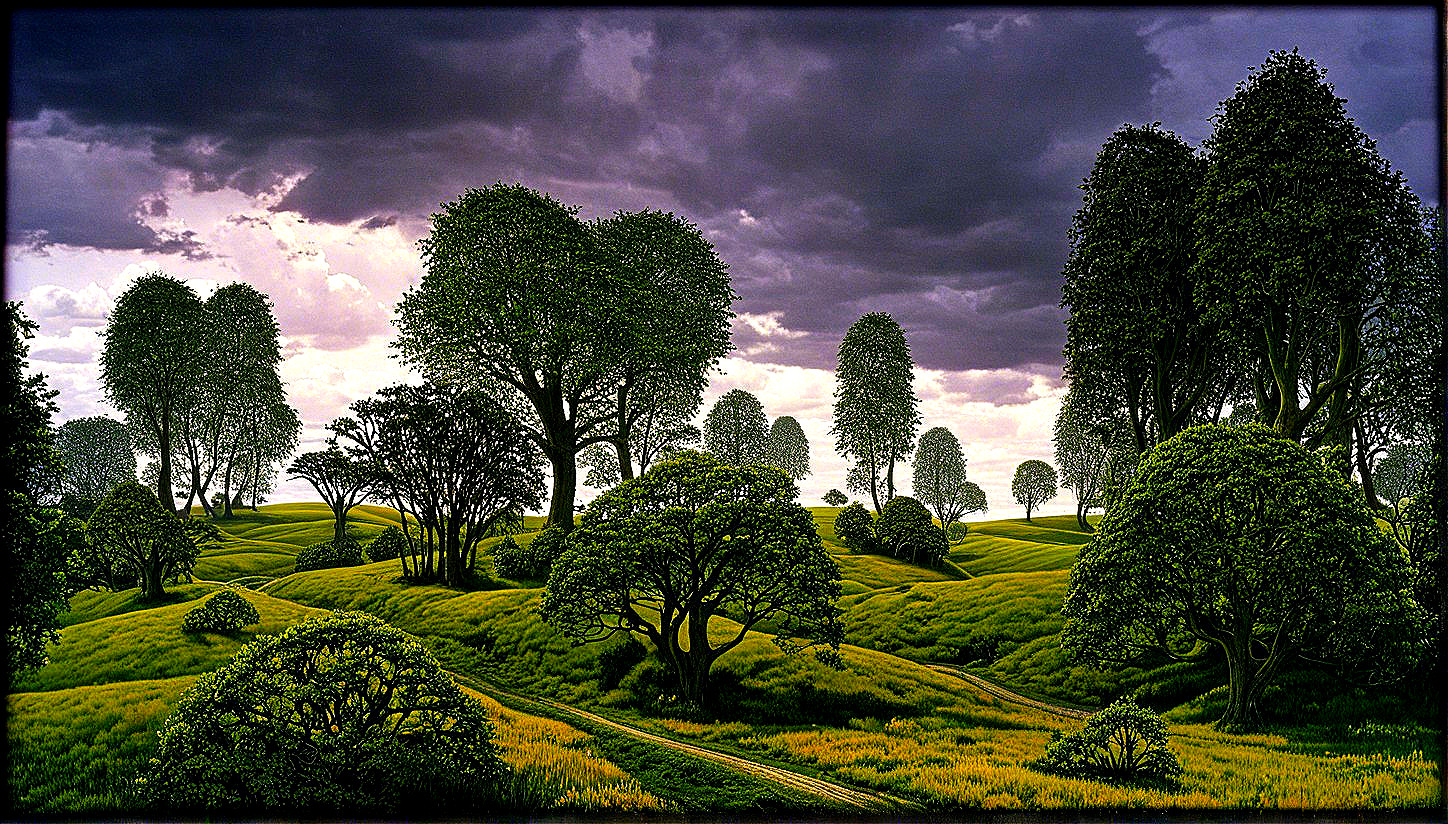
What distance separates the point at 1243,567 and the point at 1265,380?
24.8ft

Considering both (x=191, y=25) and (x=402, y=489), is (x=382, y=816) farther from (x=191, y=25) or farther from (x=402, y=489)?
(x=402, y=489)

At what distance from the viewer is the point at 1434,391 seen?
50.9ft

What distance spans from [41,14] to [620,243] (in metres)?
22.2

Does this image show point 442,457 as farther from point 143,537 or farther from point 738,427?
point 738,427

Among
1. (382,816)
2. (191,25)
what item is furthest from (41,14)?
(382,816)

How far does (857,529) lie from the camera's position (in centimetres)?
4212

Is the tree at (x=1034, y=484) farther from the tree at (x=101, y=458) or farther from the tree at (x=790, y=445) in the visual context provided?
the tree at (x=101, y=458)

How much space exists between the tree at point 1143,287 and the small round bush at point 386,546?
27822 millimetres

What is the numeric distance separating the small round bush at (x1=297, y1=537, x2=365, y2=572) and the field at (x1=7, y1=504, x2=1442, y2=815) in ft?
3.30

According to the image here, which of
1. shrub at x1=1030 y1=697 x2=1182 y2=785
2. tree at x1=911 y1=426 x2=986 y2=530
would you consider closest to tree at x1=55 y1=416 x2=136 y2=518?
shrub at x1=1030 y1=697 x2=1182 y2=785

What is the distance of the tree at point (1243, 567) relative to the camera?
13.8 m

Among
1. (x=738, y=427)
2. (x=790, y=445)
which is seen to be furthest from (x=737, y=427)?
(x=790, y=445)

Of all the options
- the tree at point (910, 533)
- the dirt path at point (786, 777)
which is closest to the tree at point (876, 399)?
the tree at point (910, 533)

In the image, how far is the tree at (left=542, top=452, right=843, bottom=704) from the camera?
1592 cm
